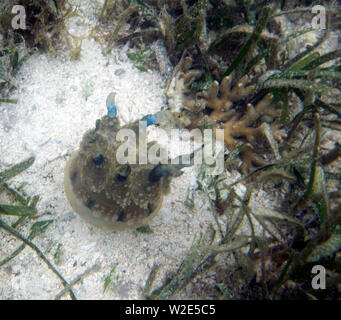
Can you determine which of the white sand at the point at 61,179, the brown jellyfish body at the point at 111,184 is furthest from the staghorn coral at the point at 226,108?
the brown jellyfish body at the point at 111,184

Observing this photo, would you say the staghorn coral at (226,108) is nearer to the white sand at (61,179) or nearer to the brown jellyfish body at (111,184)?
the white sand at (61,179)

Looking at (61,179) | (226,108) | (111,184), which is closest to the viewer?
(111,184)

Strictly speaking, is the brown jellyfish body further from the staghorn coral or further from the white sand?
the staghorn coral

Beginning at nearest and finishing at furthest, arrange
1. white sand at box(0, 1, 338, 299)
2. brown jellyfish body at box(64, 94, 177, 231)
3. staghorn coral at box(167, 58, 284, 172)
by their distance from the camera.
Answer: brown jellyfish body at box(64, 94, 177, 231) → white sand at box(0, 1, 338, 299) → staghorn coral at box(167, 58, 284, 172)

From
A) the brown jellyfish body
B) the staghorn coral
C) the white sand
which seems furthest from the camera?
the staghorn coral

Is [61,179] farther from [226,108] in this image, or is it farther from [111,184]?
[226,108]

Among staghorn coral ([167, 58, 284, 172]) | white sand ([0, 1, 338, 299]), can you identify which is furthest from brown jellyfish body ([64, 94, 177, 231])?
staghorn coral ([167, 58, 284, 172])

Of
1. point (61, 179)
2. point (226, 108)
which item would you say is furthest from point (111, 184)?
point (226, 108)

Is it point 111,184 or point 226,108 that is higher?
point 111,184
